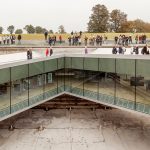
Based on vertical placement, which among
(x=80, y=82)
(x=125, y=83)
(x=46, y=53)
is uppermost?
(x=46, y=53)

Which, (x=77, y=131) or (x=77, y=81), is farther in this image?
(x=77, y=81)

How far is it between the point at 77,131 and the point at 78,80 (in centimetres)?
561

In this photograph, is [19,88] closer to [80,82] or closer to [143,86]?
[80,82]

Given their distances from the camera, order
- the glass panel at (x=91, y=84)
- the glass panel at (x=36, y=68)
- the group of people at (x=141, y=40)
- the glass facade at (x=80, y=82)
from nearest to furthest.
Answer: the glass facade at (x=80, y=82)
the glass panel at (x=36, y=68)
the glass panel at (x=91, y=84)
the group of people at (x=141, y=40)

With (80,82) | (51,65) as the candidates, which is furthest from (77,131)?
(51,65)

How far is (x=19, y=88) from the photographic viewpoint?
31.4 metres

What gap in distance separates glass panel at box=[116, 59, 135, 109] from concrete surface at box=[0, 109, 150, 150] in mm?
3710

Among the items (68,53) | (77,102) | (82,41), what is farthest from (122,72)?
(82,41)

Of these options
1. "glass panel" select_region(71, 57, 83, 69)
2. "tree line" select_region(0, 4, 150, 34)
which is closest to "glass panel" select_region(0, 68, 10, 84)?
"glass panel" select_region(71, 57, 83, 69)

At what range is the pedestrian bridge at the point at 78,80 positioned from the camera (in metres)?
30.1

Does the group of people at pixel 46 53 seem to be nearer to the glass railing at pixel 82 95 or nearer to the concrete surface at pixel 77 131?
the glass railing at pixel 82 95

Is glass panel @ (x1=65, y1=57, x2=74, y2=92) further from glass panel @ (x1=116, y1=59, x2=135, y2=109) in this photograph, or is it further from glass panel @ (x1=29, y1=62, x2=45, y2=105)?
glass panel @ (x1=116, y1=59, x2=135, y2=109)

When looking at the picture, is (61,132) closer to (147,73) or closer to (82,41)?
(147,73)

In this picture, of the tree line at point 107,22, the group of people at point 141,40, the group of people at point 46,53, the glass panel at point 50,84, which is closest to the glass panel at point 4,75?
the group of people at point 46,53
